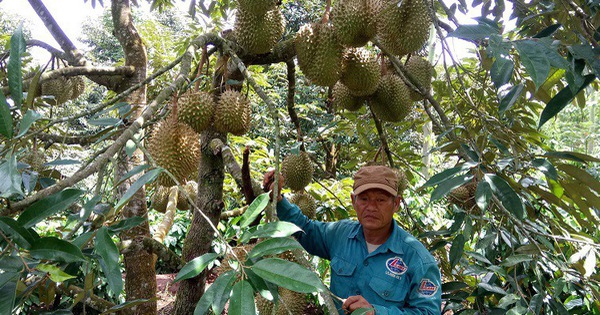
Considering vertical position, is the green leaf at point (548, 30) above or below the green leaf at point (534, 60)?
below

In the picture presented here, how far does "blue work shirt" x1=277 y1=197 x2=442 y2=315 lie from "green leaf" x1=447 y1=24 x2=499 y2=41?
0.76 m

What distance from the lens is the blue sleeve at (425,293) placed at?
1261 millimetres

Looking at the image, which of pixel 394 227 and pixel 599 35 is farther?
pixel 394 227

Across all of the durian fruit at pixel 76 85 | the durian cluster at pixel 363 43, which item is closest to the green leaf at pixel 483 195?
the durian cluster at pixel 363 43

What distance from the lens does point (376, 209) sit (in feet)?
4.85

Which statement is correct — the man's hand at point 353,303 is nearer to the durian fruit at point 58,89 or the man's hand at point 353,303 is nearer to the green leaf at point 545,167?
the green leaf at point 545,167

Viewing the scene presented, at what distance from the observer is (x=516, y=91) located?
3.08 ft

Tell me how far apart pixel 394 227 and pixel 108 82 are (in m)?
1.37

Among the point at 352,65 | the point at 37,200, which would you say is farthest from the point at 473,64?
the point at 37,200

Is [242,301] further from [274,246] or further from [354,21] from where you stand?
[354,21]

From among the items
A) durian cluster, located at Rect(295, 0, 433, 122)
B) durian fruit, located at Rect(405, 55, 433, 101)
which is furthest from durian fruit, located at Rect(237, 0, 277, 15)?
durian fruit, located at Rect(405, 55, 433, 101)

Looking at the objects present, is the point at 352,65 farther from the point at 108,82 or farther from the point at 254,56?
the point at 108,82

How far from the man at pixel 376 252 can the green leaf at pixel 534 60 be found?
0.83 metres

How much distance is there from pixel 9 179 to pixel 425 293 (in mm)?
1107
